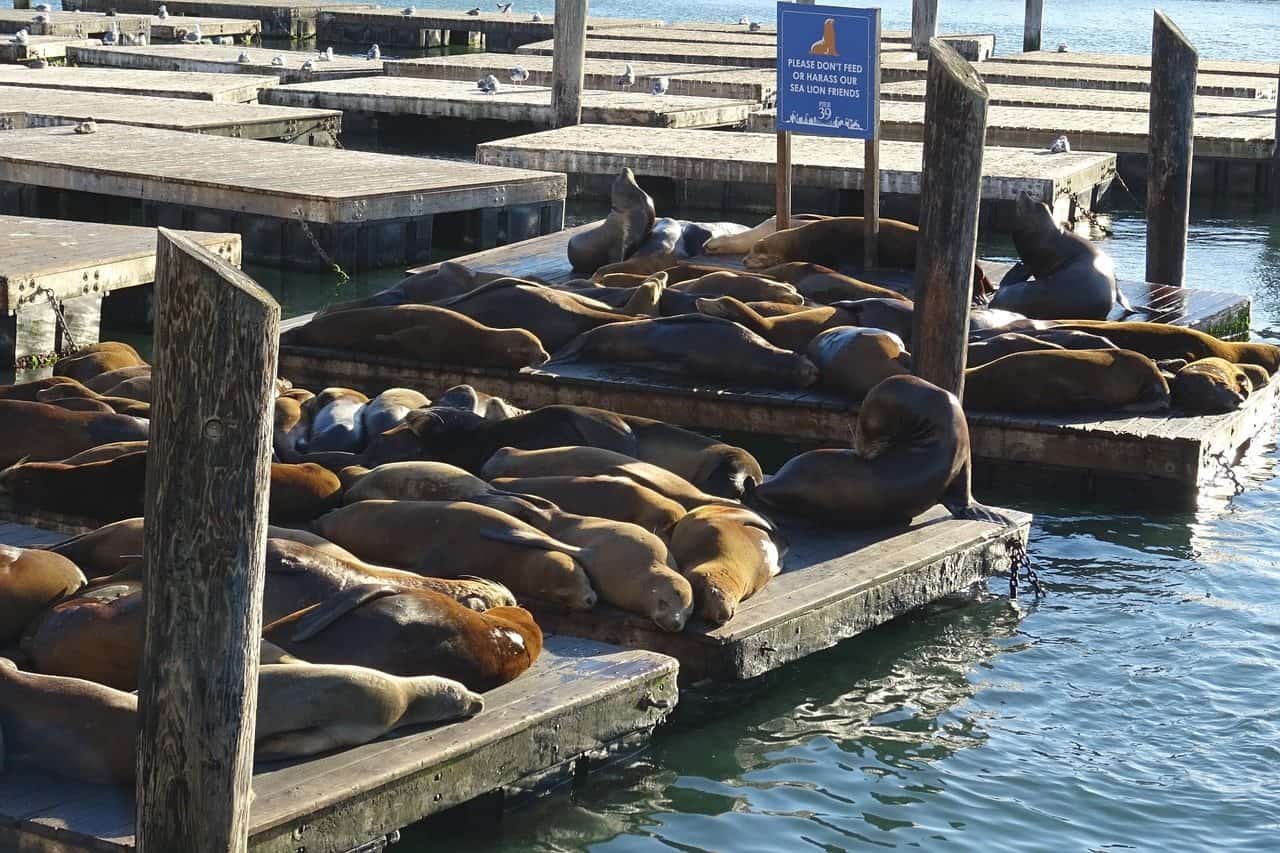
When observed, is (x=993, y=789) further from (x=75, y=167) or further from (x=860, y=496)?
(x=75, y=167)

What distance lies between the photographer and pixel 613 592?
612cm

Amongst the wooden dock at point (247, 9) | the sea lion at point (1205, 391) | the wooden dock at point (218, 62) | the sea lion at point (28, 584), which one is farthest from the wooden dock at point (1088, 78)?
the sea lion at point (28, 584)

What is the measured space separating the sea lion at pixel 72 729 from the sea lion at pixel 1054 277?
23.1ft

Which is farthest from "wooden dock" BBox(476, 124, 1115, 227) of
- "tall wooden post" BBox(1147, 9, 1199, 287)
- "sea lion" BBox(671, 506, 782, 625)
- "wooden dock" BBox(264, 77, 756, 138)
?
"sea lion" BBox(671, 506, 782, 625)

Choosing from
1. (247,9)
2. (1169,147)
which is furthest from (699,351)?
(247,9)

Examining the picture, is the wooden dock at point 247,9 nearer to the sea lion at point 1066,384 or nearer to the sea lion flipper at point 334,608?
the sea lion at point 1066,384

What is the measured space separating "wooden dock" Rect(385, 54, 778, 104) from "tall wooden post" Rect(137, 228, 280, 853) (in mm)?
20713

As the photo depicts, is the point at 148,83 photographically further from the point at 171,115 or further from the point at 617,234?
the point at 617,234

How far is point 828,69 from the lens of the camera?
11352 millimetres

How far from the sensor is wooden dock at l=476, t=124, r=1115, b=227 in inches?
654

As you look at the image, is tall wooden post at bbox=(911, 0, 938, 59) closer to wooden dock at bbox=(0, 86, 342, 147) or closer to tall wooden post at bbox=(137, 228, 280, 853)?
wooden dock at bbox=(0, 86, 342, 147)

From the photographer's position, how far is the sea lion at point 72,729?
15.1 ft

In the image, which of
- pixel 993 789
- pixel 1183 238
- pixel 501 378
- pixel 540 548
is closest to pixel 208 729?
pixel 540 548

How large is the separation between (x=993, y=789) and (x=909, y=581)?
133 cm
